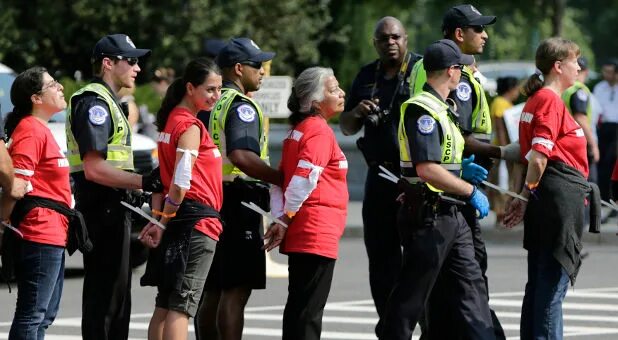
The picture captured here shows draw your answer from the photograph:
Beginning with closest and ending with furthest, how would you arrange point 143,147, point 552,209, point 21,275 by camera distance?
point 21,275 < point 552,209 < point 143,147

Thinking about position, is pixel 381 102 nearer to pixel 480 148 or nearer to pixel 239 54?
pixel 480 148

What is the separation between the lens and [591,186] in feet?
28.9

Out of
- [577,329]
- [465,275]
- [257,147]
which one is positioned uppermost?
[257,147]

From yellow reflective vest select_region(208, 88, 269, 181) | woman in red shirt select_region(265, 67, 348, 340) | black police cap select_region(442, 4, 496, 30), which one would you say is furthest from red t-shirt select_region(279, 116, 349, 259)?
black police cap select_region(442, 4, 496, 30)

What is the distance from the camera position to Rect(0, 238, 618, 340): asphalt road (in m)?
11.0

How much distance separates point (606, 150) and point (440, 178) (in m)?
11.8

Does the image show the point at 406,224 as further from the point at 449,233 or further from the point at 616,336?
the point at 616,336

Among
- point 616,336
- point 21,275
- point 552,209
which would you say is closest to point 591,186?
point 552,209

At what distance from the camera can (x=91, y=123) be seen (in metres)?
8.30

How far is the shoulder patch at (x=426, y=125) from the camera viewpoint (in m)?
8.00

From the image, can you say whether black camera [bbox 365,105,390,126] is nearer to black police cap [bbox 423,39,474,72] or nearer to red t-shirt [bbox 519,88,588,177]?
red t-shirt [bbox 519,88,588,177]

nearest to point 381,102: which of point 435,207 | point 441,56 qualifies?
point 441,56

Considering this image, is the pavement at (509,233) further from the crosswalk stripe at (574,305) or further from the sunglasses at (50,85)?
the sunglasses at (50,85)

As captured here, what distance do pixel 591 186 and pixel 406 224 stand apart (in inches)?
46.9
